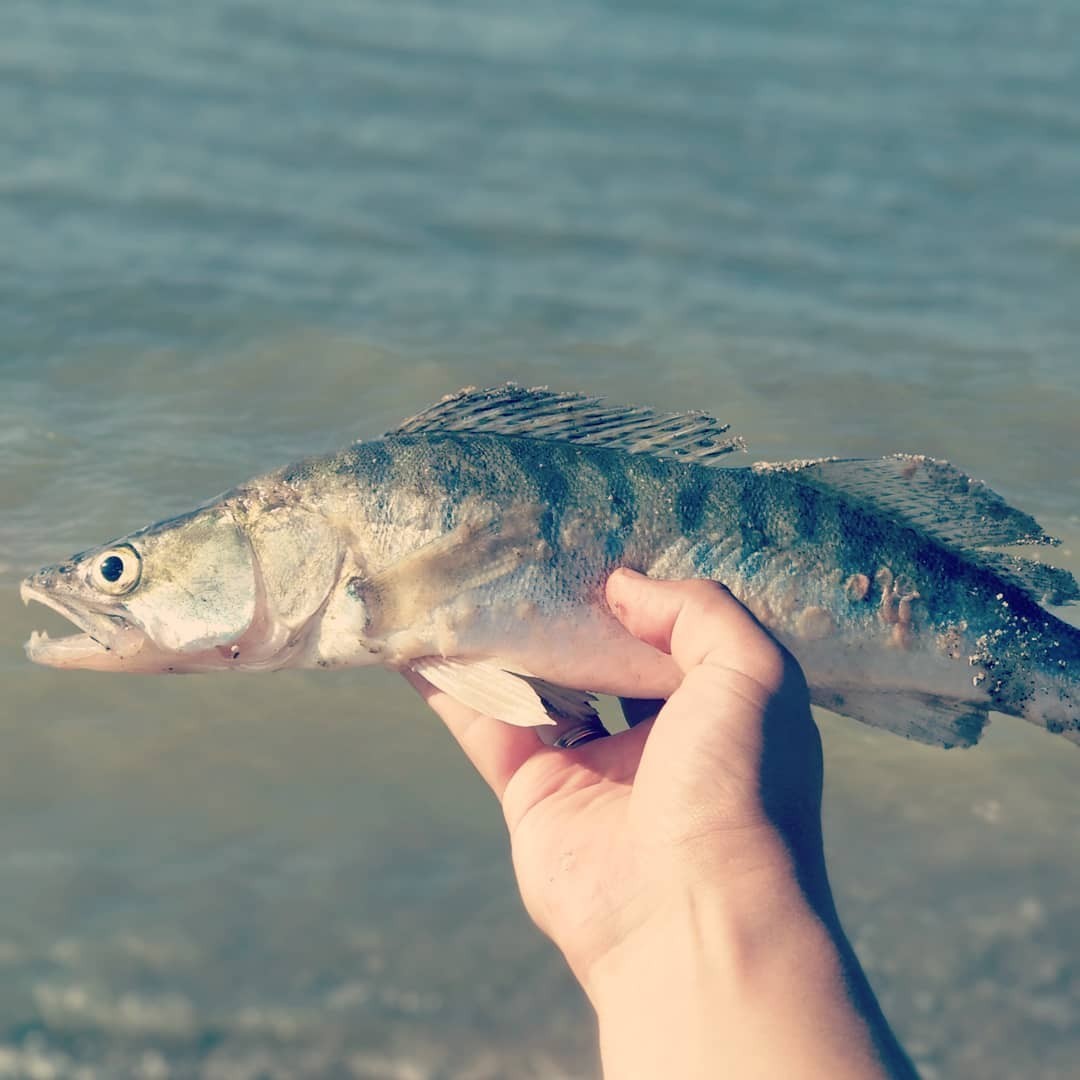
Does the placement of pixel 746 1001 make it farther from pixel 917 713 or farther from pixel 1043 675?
pixel 1043 675

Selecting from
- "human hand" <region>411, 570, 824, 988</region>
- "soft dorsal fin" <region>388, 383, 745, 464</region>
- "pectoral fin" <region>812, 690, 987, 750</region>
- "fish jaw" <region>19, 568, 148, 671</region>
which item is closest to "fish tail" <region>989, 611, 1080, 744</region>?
"pectoral fin" <region>812, 690, 987, 750</region>

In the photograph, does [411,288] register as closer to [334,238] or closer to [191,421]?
[334,238]

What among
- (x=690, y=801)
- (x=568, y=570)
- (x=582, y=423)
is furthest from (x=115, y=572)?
(x=690, y=801)

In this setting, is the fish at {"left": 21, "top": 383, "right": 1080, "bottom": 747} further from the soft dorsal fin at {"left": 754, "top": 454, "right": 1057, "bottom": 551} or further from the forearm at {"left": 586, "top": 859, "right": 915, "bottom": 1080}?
the forearm at {"left": 586, "top": 859, "right": 915, "bottom": 1080}

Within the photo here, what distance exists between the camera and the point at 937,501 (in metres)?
4.39

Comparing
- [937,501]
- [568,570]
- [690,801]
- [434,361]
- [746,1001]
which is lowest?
[746,1001]

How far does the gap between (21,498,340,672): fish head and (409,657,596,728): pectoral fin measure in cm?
47

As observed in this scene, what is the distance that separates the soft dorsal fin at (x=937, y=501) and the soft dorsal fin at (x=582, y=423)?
24 cm

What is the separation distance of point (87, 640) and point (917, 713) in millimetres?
2738

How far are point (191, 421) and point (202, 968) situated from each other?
404 centimetres

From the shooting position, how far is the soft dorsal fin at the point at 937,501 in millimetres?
4375

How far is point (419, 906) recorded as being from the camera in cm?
496

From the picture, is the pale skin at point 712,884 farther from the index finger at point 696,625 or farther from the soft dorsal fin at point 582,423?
the soft dorsal fin at point 582,423

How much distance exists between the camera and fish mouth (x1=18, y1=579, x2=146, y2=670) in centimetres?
429
